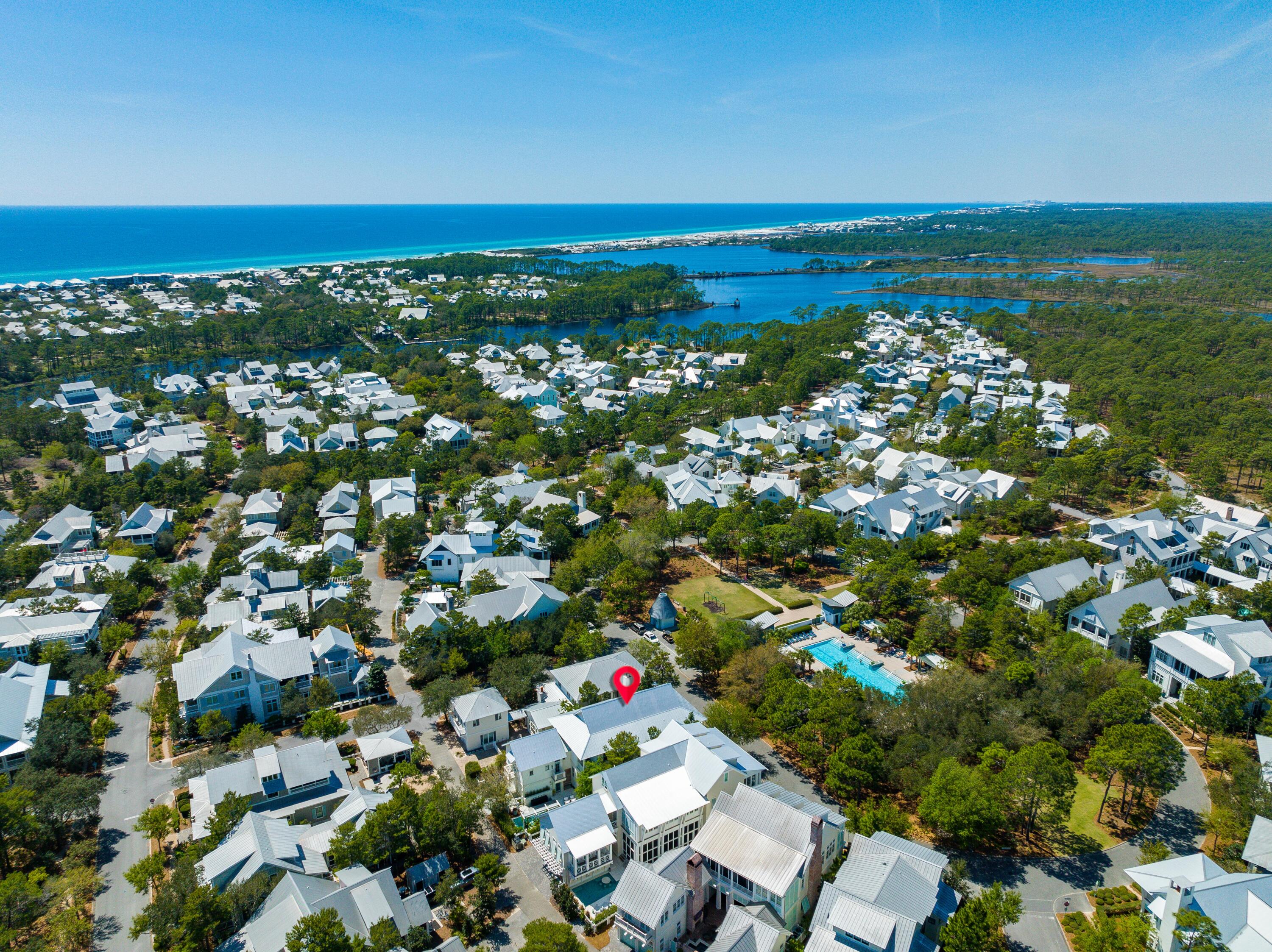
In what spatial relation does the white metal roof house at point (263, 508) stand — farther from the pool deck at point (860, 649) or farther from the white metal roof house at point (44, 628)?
the pool deck at point (860, 649)

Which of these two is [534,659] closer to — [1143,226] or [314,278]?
[314,278]

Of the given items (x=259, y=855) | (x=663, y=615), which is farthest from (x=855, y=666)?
(x=259, y=855)

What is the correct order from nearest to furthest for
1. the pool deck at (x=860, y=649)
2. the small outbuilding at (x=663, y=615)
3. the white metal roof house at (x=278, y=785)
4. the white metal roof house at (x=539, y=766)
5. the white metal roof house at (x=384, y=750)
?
1. the white metal roof house at (x=278, y=785)
2. the white metal roof house at (x=539, y=766)
3. the white metal roof house at (x=384, y=750)
4. the pool deck at (x=860, y=649)
5. the small outbuilding at (x=663, y=615)

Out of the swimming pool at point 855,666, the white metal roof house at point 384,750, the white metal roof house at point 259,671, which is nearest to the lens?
the white metal roof house at point 384,750

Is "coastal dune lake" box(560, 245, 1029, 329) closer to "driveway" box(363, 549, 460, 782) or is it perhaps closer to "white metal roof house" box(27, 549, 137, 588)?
"driveway" box(363, 549, 460, 782)

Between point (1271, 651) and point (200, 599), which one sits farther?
point (200, 599)

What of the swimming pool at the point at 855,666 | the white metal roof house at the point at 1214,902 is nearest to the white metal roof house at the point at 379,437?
the swimming pool at the point at 855,666

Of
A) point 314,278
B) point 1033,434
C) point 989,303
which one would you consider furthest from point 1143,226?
point 314,278
